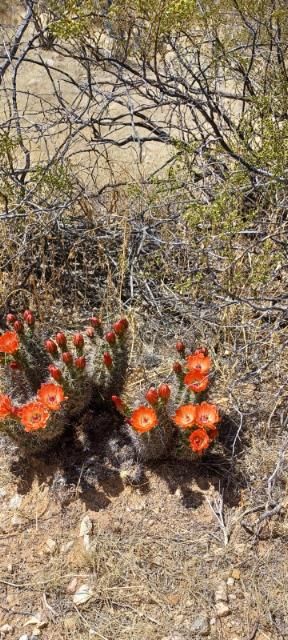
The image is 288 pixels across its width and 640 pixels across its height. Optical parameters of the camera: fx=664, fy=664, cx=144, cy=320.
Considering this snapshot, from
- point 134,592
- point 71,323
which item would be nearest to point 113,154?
point 71,323

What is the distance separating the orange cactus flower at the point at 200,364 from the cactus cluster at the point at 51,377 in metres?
0.33

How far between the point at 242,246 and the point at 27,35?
21.2ft

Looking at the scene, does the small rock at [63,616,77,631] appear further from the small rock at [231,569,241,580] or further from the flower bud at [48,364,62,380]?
the flower bud at [48,364,62,380]

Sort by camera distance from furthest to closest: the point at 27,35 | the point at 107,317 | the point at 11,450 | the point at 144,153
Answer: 1. the point at 27,35
2. the point at 144,153
3. the point at 107,317
4. the point at 11,450

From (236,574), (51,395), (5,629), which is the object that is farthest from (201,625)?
(51,395)

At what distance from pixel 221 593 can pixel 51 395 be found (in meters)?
1.02

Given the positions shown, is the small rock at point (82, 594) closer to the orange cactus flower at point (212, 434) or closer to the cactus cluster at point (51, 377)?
the cactus cluster at point (51, 377)

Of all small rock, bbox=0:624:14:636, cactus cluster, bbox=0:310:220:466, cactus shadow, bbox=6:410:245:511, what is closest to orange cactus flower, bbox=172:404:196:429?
cactus cluster, bbox=0:310:220:466

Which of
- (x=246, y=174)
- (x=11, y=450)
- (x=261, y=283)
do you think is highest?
(x=246, y=174)

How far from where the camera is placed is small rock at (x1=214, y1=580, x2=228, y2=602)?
243 centimetres

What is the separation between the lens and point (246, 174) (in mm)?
3230

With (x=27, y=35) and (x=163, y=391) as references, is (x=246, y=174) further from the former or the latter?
(x=27, y=35)

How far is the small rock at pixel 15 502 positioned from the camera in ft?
9.30

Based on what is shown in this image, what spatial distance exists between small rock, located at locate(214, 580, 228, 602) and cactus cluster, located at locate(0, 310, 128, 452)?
2.97 ft
